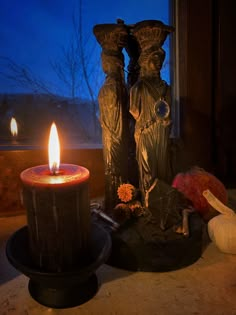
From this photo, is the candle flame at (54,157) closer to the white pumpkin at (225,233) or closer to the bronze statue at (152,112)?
the bronze statue at (152,112)

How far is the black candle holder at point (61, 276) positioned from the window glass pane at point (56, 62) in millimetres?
755

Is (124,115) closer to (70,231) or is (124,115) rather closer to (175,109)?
(70,231)

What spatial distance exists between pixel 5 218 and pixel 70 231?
549 mm

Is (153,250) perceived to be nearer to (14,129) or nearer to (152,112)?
(152,112)

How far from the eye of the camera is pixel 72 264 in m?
0.52

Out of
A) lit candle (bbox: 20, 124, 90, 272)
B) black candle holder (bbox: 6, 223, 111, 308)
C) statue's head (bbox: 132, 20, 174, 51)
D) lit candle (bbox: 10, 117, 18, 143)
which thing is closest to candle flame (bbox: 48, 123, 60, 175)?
lit candle (bbox: 20, 124, 90, 272)

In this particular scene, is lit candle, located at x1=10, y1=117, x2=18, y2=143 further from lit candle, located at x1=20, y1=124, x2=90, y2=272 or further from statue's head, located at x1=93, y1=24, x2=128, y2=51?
lit candle, located at x1=20, y1=124, x2=90, y2=272

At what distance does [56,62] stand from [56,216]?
3.46ft

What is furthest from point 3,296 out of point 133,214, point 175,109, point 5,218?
point 175,109

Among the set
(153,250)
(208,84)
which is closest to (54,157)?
(153,250)

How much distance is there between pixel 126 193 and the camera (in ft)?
2.60

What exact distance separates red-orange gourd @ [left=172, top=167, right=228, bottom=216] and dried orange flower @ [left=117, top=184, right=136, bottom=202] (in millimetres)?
174

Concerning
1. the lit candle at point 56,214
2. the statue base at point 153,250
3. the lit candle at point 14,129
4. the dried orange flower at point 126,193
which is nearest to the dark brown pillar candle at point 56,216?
the lit candle at point 56,214

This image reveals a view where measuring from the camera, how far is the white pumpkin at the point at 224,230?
2.33 ft
